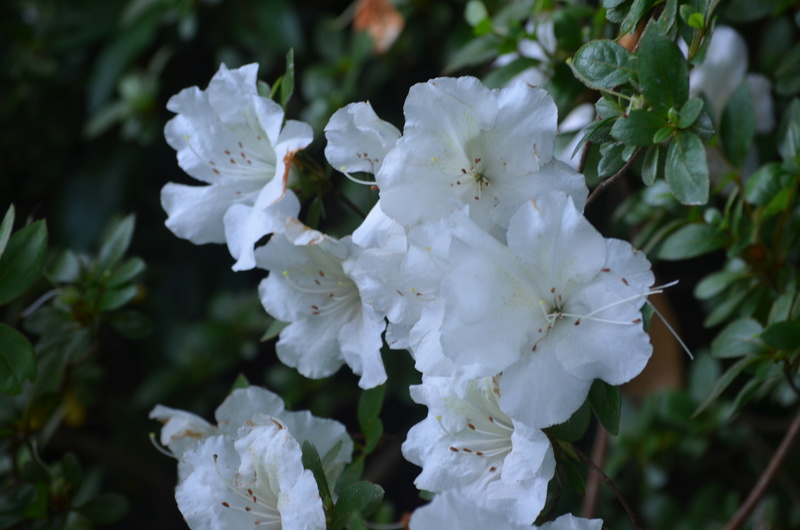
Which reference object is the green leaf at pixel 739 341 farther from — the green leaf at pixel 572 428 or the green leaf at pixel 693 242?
the green leaf at pixel 572 428

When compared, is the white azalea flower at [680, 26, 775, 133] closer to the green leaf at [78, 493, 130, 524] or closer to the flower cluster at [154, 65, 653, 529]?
the flower cluster at [154, 65, 653, 529]

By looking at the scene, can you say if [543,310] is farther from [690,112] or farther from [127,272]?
[127,272]

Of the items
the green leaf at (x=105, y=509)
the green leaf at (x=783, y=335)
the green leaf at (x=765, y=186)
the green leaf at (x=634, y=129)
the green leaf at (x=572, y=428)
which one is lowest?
the green leaf at (x=105, y=509)

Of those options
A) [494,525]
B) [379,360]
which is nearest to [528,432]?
[494,525]

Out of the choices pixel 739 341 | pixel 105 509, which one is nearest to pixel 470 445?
pixel 739 341

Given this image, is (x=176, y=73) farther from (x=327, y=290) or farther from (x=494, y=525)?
(x=494, y=525)

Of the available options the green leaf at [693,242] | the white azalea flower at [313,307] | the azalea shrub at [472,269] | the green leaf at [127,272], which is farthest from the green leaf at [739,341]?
the green leaf at [127,272]
